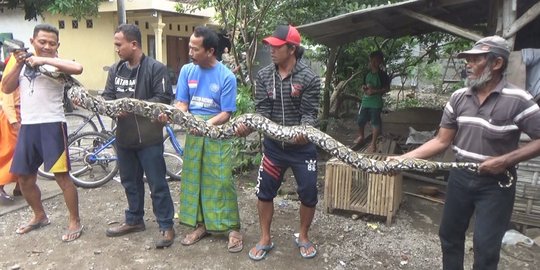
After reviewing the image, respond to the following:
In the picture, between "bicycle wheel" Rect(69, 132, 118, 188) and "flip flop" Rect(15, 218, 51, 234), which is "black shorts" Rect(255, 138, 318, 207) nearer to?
"flip flop" Rect(15, 218, 51, 234)

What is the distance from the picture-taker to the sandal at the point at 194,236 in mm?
3853

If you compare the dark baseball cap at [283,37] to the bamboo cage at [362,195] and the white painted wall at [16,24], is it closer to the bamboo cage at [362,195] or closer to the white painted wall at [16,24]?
the bamboo cage at [362,195]

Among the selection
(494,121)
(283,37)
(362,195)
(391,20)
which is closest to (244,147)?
(362,195)

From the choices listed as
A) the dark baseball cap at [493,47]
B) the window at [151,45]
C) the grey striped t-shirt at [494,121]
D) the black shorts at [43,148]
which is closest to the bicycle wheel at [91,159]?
the black shorts at [43,148]

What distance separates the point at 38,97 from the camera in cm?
370

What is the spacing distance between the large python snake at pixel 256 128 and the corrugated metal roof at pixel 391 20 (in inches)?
78.0

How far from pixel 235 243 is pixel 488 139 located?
7.44 ft

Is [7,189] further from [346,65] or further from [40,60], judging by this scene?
[346,65]

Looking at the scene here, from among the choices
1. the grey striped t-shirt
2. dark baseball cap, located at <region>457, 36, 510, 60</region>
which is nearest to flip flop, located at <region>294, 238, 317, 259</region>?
the grey striped t-shirt

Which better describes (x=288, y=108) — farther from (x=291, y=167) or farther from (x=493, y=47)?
(x=493, y=47)

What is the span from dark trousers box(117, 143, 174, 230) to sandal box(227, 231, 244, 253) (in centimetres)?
59

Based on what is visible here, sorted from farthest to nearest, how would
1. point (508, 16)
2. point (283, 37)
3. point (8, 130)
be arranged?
point (8, 130) → point (508, 16) → point (283, 37)

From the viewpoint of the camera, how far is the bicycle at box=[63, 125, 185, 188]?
556 cm

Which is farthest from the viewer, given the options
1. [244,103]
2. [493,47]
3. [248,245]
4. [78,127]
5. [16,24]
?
[16,24]
